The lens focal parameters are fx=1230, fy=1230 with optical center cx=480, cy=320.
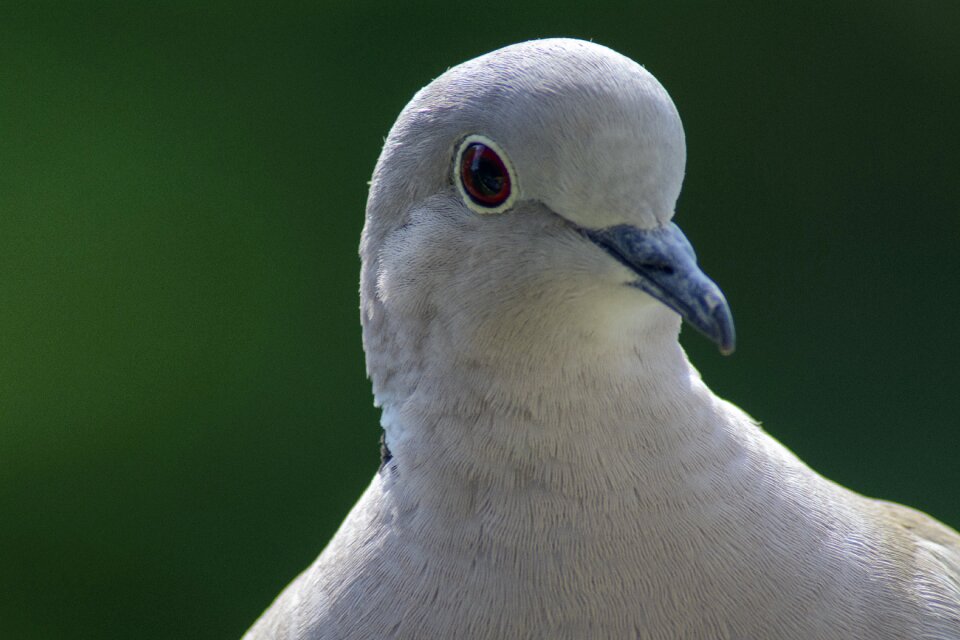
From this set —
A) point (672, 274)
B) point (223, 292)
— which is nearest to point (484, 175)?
point (672, 274)

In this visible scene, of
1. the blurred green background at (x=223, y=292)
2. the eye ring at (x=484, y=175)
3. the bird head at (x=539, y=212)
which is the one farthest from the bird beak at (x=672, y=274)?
the blurred green background at (x=223, y=292)

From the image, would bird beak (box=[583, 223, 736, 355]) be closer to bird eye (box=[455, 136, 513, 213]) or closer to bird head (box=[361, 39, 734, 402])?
bird head (box=[361, 39, 734, 402])

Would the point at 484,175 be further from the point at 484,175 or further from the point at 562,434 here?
the point at 562,434

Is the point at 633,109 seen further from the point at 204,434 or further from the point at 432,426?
the point at 204,434

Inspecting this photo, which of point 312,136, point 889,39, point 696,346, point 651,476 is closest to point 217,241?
point 312,136

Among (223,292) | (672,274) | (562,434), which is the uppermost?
(672,274)

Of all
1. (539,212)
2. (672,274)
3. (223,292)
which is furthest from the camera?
(223,292)

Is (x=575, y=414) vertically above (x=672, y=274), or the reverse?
(x=672, y=274)

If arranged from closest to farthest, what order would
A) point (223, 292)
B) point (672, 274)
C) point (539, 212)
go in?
point (672, 274) < point (539, 212) < point (223, 292)
